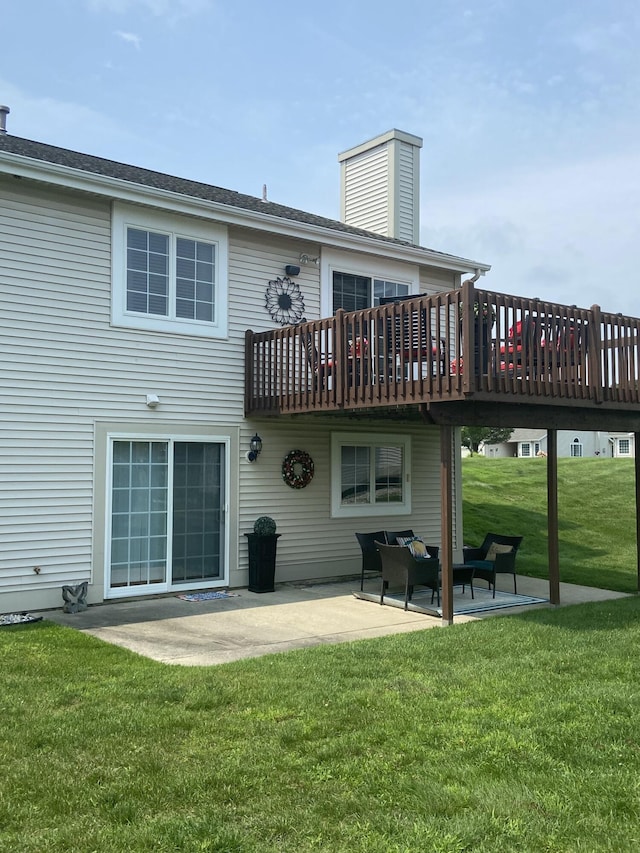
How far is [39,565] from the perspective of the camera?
8.41 m

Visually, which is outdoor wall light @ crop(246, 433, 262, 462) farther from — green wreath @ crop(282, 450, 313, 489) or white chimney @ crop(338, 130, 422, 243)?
white chimney @ crop(338, 130, 422, 243)

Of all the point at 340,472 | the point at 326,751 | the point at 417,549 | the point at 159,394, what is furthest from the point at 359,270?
the point at 326,751

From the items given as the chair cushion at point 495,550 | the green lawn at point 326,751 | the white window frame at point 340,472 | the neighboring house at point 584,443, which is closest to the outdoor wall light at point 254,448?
the white window frame at point 340,472

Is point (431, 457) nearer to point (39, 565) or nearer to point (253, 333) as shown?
point (253, 333)

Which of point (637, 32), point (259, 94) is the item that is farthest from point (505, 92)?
point (259, 94)

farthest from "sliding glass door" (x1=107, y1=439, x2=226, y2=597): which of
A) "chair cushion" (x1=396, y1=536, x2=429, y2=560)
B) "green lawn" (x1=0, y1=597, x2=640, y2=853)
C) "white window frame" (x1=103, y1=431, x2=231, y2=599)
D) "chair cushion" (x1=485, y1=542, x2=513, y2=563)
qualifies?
"chair cushion" (x1=485, y1=542, x2=513, y2=563)

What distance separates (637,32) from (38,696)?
10.5 meters

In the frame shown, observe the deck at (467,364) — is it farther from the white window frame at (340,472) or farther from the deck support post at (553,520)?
the white window frame at (340,472)

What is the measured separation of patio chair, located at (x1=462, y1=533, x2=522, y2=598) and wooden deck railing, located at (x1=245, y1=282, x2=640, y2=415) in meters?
2.30

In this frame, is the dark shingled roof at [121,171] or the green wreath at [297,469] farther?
the green wreath at [297,469]

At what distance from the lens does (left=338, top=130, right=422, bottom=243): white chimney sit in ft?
49.6

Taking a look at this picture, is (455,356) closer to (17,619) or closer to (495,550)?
(495,550)

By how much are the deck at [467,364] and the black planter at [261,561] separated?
5.59ft

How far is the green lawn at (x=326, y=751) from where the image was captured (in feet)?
10.8
